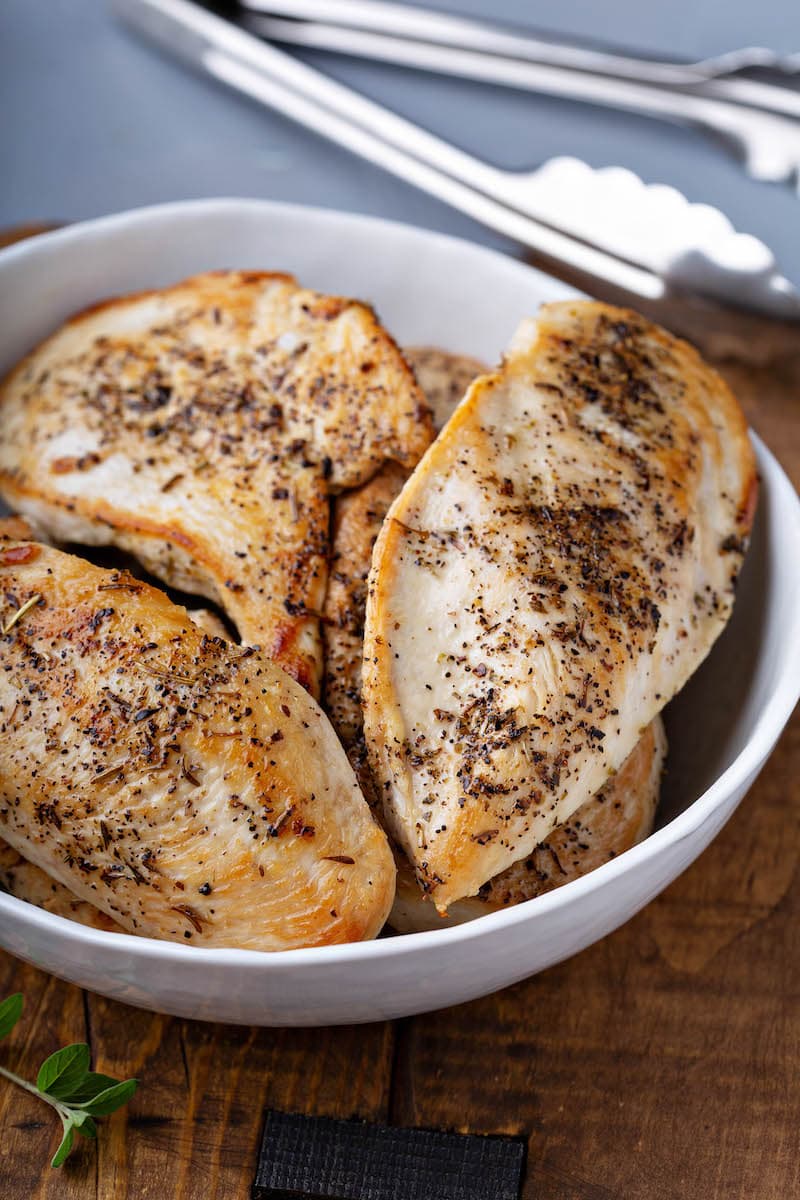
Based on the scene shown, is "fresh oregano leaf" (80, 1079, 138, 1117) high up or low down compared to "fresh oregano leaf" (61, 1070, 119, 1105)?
up

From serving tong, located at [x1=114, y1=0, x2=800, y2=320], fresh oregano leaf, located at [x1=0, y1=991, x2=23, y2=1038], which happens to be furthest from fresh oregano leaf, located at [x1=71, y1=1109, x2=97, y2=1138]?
serving tong, located at [x1=114, y1=0, x2=800, y2=320]

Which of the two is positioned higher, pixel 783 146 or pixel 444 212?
pixel 783 146

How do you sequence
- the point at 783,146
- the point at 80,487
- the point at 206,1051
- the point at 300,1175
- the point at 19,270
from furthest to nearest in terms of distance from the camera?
the point at 783,146 → the point at 19,270 → the point at 80,487 → the point at 206,1051 → the point at 300,1175

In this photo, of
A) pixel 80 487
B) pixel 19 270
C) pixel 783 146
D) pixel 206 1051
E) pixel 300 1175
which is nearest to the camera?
pixel 300 1175

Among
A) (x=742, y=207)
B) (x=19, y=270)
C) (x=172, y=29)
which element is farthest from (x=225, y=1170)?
(x=172, y=29)

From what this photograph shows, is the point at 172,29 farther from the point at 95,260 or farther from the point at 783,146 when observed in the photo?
the point at 783,146

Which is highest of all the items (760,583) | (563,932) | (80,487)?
(80,487)

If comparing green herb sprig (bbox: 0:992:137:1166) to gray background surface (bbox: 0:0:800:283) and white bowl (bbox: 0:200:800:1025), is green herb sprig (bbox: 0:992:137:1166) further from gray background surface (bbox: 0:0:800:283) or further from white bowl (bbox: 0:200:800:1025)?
gray background surface (bbox: 0:0:800:283)
